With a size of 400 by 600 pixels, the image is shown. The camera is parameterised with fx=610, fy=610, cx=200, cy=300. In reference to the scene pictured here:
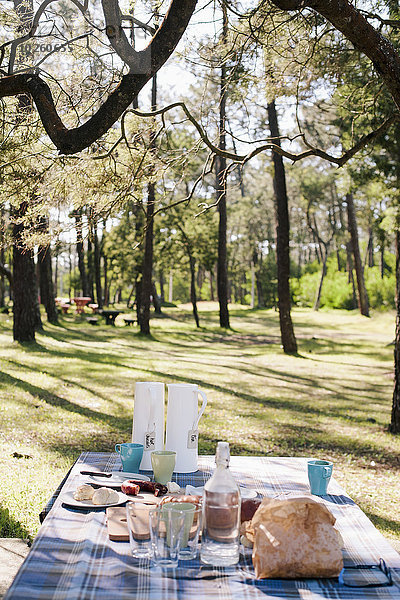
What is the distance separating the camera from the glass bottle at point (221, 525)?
1.68 meters

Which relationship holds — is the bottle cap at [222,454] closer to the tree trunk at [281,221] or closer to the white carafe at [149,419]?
the white carafe at [149,419]

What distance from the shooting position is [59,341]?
14.4 metres

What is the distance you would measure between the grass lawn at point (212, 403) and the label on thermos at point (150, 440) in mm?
1405

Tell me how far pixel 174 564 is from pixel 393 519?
3.01 metres

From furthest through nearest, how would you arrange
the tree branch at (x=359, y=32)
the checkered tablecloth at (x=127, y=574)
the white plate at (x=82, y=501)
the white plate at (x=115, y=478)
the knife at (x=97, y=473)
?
the tree branch at (x=359, y=32) → the knife at (x=97, y=473) → the white plate at (x=115, y=478) → the white plate at (x=82, y=501) → the checkered tablecloth at (x=127, y=574)

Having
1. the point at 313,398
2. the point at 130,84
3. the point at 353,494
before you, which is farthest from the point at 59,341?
the point at 130,84

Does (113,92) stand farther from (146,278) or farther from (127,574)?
(146,278)

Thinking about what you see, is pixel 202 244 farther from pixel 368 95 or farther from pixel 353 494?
pixel 353 494

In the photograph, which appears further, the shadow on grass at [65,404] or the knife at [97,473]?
the shadow on grass at [65,404]

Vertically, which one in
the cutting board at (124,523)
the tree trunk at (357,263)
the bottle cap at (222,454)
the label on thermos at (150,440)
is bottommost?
the cutting board at (124,523)

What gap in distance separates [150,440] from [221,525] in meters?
0.94

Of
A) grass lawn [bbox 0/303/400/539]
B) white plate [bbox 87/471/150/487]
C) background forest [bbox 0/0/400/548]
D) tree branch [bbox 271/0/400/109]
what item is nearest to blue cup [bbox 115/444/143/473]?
white plate [bbox 87/471/150/487]

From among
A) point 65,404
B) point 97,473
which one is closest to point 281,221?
point 65,404

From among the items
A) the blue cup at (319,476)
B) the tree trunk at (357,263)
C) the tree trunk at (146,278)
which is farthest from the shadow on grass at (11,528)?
the tree trunk at (357,263)
